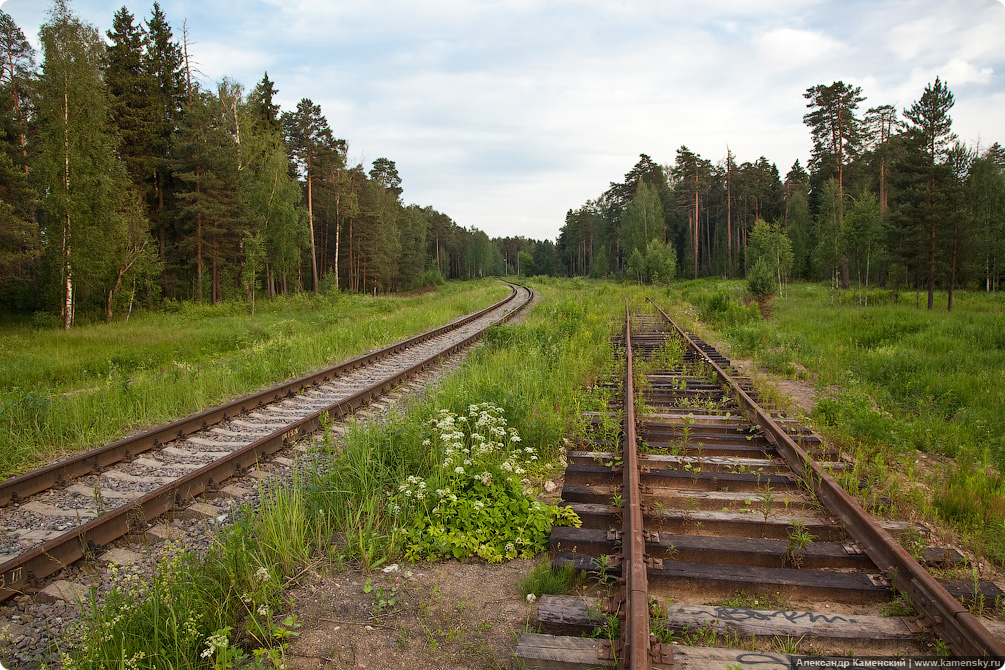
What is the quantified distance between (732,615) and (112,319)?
27.6 meters

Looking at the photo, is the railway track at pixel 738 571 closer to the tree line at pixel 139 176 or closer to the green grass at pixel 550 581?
the green grass at pixel 550 581

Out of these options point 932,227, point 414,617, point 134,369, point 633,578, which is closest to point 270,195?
point 134,369

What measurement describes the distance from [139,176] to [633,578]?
33.5 metres

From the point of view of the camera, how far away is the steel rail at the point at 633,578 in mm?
2174

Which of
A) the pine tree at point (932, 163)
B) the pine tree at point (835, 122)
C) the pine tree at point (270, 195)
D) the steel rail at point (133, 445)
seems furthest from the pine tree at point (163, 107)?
the pine tree at point (835, 122)

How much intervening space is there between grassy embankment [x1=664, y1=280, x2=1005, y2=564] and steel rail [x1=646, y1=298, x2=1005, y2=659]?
361mm

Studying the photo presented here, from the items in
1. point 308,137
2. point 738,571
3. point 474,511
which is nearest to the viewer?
point 738,571

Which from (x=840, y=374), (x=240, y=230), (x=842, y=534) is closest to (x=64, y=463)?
(x=842, y=534)

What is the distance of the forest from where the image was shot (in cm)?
2006

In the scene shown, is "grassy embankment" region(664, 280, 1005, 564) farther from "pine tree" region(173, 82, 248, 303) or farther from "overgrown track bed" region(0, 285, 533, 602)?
"pine tree" region(173, 82, 248, 303)

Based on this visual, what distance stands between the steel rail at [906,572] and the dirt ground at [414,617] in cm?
193

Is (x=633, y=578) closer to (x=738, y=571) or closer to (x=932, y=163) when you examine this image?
(x=738, y=571)

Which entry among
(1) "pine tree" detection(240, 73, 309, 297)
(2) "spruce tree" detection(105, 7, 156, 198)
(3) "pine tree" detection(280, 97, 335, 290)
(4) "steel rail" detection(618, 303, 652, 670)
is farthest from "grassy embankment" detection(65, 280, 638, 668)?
(3) "pine tree" detection(280, 97, 335, 290)

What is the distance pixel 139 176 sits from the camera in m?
27.7
